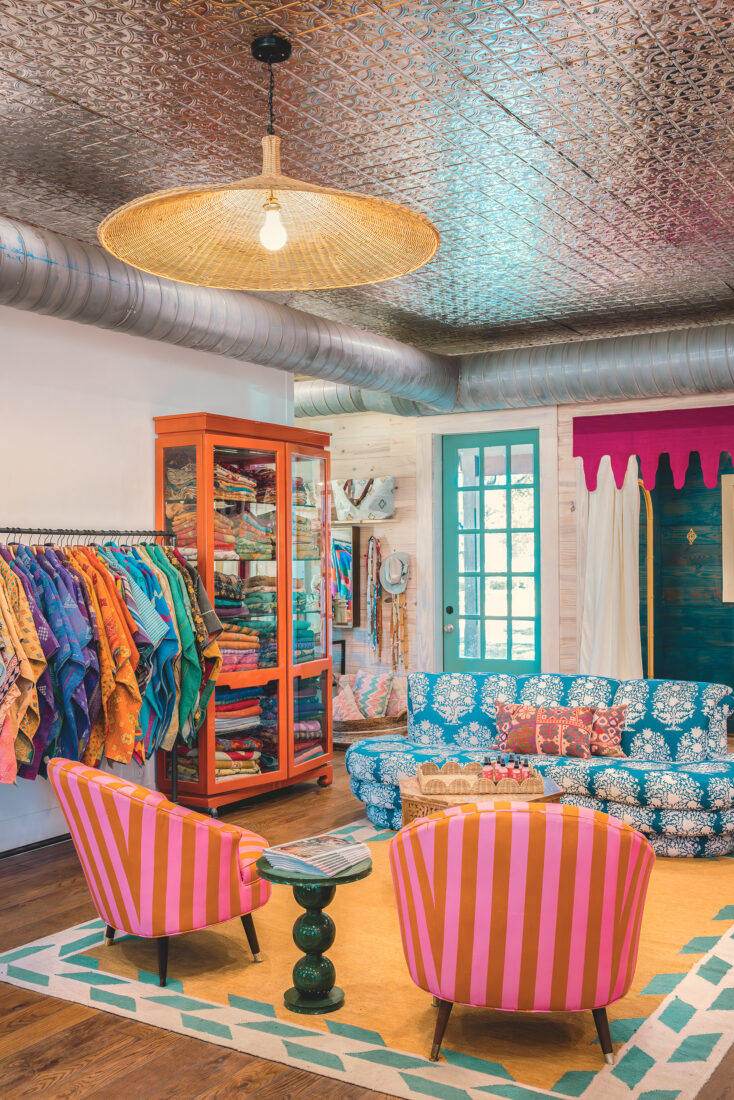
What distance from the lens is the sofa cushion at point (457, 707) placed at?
Answer: 18.4ft

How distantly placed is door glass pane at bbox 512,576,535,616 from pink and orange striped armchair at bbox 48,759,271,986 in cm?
460

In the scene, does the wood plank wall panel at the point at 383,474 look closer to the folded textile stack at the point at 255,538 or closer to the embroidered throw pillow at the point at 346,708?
the embroidered throw pillow at the point at 346,708

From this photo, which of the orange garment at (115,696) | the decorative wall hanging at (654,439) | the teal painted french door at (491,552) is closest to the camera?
the orange garment at (115,696)

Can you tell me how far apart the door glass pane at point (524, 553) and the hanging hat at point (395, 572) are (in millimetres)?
947

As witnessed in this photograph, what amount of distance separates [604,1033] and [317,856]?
98 cm

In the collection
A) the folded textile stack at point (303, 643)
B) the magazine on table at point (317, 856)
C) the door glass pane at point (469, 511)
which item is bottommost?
the magazine on table at point (317, 856)

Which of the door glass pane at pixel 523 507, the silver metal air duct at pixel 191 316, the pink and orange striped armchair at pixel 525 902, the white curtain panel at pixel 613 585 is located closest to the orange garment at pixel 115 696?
the silver metal air duct at pixel 191 316

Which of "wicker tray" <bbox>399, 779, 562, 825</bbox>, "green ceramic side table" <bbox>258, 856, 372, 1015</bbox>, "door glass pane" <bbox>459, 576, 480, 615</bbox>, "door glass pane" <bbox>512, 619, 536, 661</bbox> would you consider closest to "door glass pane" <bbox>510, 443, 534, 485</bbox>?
"door glass pane" <bbox>459, 576, 480, 615</bbox>

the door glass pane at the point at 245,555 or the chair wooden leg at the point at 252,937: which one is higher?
the door glass pane at the point at 245,555

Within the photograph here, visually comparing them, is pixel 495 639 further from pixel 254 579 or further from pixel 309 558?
pixel 254 579

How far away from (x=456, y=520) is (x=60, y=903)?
4764mm

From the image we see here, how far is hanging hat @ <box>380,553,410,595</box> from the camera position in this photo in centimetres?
820

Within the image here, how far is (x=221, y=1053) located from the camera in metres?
2.87

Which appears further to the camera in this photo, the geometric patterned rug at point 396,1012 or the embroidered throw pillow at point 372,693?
the embroidered throw pillow at point 372,693
